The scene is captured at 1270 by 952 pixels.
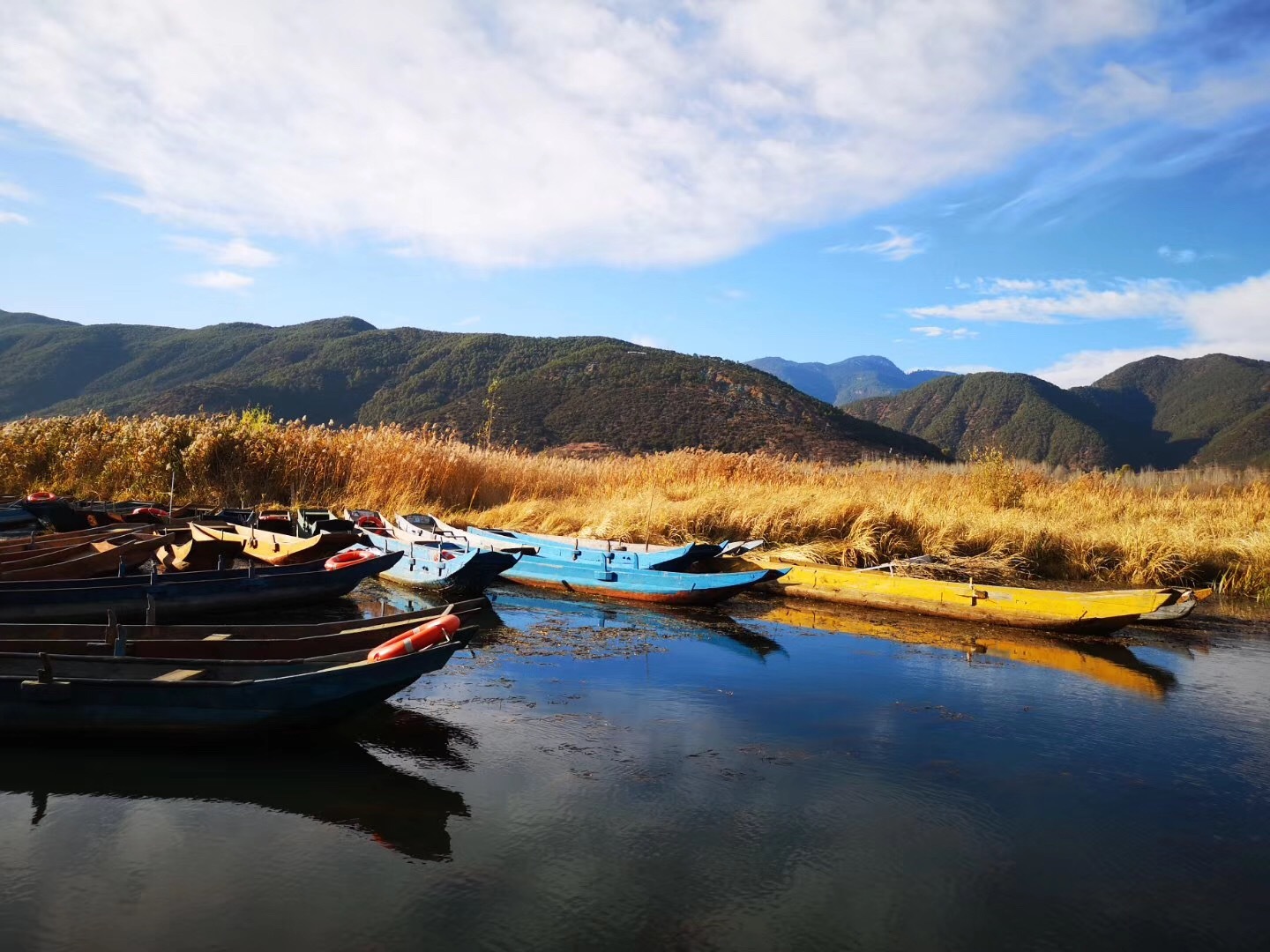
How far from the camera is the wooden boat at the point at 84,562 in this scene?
933cm

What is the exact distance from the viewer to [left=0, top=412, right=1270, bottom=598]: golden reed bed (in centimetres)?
1450

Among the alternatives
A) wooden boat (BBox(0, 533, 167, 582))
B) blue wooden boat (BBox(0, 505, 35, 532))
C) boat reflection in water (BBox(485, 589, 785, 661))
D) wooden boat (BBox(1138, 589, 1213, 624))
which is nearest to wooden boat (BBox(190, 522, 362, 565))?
wooden boat (BBox(0, 533, 167, 582))

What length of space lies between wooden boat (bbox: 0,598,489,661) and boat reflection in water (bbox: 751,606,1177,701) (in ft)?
18.7

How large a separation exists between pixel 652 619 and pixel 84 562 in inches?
255

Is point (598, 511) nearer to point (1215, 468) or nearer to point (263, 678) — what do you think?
point (263, 678)

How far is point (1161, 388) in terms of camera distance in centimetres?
12175

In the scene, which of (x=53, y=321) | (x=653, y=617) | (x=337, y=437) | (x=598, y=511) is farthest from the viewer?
(x=53, y=321)

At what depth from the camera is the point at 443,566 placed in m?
11.3

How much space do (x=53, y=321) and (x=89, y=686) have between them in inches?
6344

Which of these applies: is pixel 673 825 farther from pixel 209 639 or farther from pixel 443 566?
pixel 443 566

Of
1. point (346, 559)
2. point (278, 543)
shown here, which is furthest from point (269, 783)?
point (278, 543)

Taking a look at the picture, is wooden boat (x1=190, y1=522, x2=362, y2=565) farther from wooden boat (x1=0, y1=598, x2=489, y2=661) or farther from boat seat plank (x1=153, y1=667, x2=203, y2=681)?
boat seat plank (x1=153, y1=667, x2=203, y2=681)

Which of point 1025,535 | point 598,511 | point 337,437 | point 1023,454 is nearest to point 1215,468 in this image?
point 1025,535

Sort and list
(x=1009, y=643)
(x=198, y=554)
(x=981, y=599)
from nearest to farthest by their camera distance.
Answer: (x=1009, y=643)
(x=981, y=599)
(x=198, y=554)
